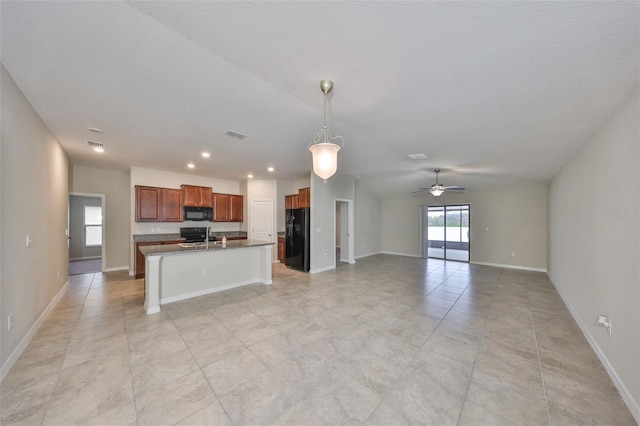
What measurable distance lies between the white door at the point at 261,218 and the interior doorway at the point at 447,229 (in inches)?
218

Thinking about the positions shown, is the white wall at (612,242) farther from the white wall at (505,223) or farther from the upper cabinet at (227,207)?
the upper cabinet at (227,207)

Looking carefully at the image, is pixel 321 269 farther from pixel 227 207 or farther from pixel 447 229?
pixel 447 229

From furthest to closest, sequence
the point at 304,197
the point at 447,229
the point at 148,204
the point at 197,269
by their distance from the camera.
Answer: the point at 447,229
the point at 304,197
the point at 148,204
the point at 197,269

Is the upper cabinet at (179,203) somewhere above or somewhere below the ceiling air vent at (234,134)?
below

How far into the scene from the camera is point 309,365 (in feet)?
7.41

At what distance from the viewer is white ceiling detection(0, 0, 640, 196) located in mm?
1422

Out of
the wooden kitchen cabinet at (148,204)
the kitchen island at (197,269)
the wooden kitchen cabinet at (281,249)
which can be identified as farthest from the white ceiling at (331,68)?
the wooden kitchen cabinet at (281,249)

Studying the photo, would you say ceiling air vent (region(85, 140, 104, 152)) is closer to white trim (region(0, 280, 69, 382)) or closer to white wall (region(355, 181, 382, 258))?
white trim (region(0, 280, 69, 382))

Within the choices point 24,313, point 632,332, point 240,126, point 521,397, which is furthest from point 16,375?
point 632,332

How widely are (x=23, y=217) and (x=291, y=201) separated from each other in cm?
526

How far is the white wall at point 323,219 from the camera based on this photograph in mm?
6043

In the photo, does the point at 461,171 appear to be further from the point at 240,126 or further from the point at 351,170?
the point at 240,126

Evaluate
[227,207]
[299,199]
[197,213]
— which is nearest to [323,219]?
[299,199]

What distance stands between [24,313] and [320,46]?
406cm
